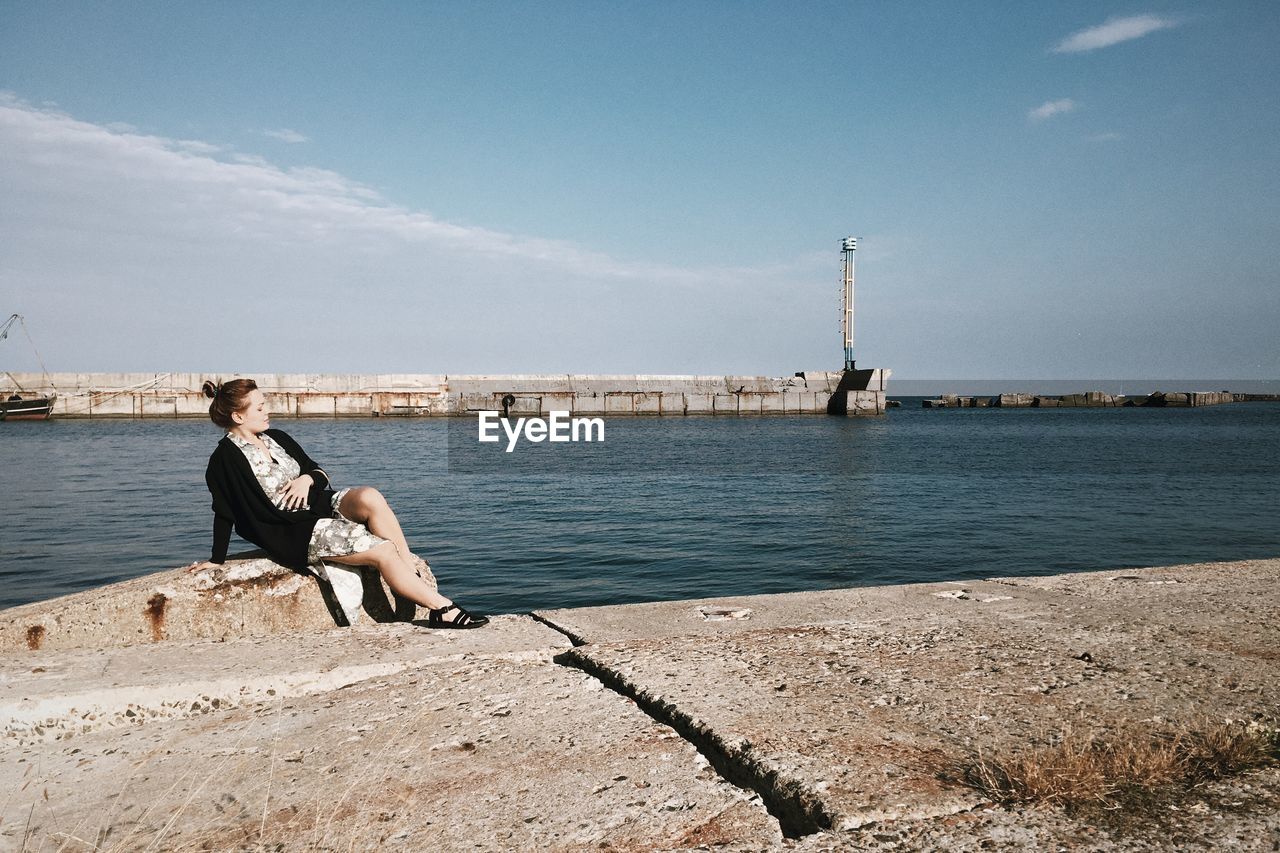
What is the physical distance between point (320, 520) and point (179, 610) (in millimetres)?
744

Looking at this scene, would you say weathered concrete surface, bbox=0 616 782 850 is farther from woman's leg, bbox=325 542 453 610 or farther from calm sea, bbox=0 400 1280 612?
calm sea, bbox=0 400 1280 612

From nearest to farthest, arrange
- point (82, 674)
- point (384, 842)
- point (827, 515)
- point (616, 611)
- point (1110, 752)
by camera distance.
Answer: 1. point (384, 842)
2. point (1110, 752)
3. point (82, 674)
4. point (616, 611)
5. point (827, 515)

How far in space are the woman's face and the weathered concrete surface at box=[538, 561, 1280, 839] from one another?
187cm

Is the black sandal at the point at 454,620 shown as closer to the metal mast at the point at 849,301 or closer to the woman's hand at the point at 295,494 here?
the woman's hand at the point at 295,494

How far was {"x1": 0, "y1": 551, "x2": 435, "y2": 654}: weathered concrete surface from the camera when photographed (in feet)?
11.8

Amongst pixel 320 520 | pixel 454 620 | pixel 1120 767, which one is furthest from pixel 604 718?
pixel 320 520

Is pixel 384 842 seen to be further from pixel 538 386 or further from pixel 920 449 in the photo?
pixel 538 386

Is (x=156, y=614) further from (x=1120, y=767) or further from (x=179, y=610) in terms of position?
(x=1120, y=767)

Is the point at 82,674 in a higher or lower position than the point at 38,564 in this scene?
higher

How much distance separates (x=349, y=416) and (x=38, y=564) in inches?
1630

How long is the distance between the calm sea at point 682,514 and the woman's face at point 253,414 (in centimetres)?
422

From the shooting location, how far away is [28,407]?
4531 centimetres

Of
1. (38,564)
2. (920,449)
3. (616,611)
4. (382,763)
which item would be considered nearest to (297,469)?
(616,611)

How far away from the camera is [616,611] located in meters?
4.37
